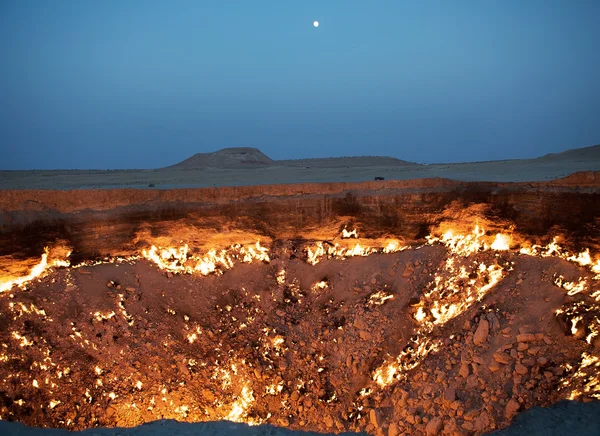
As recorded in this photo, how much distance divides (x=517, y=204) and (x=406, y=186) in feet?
6.54

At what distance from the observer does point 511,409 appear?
591 centimetres

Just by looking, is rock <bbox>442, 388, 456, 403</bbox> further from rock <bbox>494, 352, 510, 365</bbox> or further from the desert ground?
rock <bbox>494, 352, 510, 365</bbox>

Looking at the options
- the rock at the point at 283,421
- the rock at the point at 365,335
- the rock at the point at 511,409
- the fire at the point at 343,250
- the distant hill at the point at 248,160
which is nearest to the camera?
the rock at the point at 511,409

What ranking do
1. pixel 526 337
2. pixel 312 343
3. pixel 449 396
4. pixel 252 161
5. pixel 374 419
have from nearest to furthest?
pixel 449 396 < pixel 526 337 < pixel 374 419 < pixel 312 343 < pixel 252 161

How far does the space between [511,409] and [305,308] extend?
11.7ft

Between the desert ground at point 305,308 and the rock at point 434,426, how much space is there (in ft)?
0.10

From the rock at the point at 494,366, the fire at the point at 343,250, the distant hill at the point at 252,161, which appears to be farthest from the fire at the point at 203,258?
the distant hill at the point at 252,161

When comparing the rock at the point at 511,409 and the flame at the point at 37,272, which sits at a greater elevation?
the flame at the point at 37,272

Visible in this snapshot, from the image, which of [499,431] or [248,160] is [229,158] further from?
[499,431]

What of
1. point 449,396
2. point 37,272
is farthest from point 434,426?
point 37,272

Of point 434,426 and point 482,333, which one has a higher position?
point 482,333

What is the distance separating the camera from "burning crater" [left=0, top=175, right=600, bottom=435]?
6480 millimetres

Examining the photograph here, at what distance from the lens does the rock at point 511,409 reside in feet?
19.3

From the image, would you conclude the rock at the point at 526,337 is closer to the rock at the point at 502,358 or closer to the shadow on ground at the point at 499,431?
the rock at the point at 502,358
